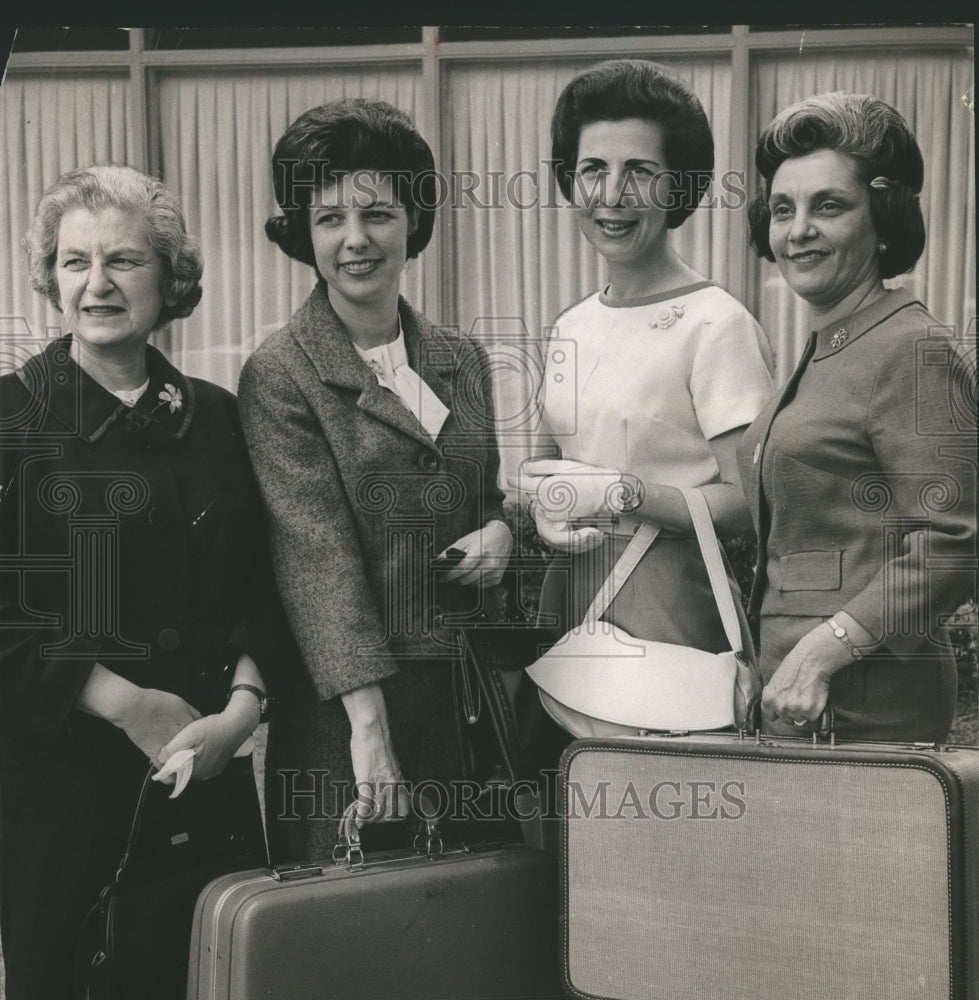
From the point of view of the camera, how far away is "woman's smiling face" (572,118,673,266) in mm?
3156

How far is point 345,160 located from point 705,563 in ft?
4.12

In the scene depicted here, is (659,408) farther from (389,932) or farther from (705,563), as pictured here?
(389,932)

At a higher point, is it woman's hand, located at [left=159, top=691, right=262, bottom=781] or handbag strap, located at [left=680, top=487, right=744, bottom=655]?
handbag strap, located at [left=680, top=487, right=744, bottom=655]

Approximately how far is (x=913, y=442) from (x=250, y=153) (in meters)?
1.66

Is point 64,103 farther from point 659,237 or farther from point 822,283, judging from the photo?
point 822,283

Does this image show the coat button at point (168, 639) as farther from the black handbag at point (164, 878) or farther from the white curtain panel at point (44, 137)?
the white curtain panel at point (44, 137)

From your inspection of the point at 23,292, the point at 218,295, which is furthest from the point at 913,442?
the point at 23,292

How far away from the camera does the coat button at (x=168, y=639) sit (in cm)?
313

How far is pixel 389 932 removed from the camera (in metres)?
2.91

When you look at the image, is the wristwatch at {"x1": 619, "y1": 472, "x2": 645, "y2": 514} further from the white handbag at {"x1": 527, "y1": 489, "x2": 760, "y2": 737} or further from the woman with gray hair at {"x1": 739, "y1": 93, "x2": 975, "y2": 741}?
the woman with gray hair at {"x1": 739, "y1": 93, "x2": 975, "y2": 741}

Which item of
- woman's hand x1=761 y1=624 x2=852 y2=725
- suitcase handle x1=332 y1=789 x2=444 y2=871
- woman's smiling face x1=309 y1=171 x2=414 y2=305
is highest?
woman's smiling face x1=309 y1=171 x2=414 y2=305

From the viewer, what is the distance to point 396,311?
321 cm

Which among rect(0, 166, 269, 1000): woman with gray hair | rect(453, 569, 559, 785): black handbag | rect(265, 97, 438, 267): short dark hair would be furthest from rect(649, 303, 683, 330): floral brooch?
rect(0, 166, 269, 1000): woman with gray hair

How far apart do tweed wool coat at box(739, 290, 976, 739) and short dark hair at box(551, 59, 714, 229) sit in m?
0.47
